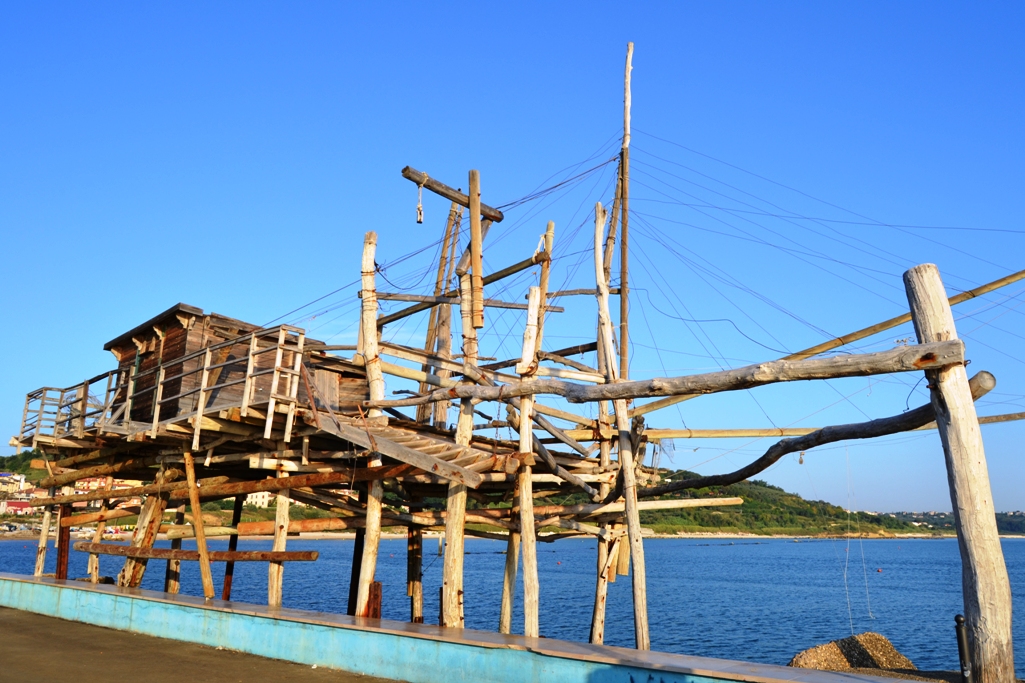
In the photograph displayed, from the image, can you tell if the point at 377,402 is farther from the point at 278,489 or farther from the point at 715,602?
the point at 715,602

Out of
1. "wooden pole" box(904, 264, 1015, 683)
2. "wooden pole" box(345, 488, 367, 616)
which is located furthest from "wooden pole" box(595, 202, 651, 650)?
"wooden pole" box(345, 488, 367, 616)

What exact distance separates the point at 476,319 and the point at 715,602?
136 ft

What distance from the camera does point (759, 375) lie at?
28.0ft

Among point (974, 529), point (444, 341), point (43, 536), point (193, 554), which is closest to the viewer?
point (974, 529)

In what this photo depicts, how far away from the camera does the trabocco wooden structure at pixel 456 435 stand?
7.33 metres

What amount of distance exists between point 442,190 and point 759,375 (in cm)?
837

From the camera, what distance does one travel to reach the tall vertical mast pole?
1788 centimetres

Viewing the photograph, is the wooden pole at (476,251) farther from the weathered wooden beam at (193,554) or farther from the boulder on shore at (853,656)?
the boulder on shore at (853,656)

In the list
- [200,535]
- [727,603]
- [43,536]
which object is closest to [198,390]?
[200,535]

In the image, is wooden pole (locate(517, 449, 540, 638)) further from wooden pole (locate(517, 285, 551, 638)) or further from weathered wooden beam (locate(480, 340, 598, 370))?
weathered wooden beam (locate(480, 340, 598, 370))

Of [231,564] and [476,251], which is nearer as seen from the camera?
[476,251]

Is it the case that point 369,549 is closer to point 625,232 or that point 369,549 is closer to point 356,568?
point 356,568

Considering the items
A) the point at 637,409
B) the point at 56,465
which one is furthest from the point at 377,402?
the point at 56,465

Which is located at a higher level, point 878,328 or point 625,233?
point 625,233
